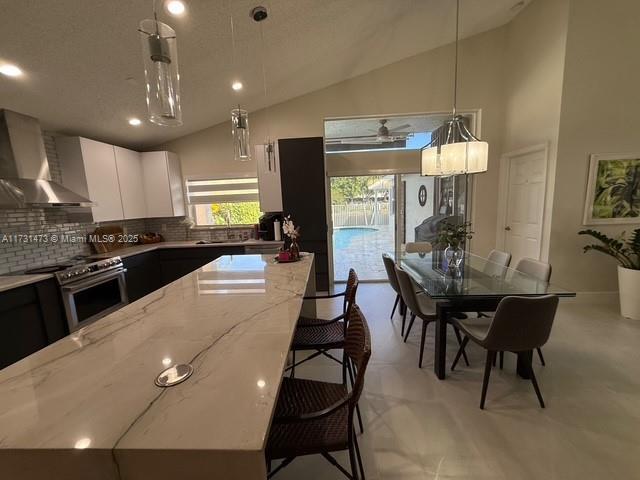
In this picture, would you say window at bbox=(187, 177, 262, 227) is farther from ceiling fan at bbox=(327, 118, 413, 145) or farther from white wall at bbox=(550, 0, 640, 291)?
white wall at bbox=(550, 0, 640, 291)

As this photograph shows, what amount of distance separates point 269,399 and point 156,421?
0.99 feet

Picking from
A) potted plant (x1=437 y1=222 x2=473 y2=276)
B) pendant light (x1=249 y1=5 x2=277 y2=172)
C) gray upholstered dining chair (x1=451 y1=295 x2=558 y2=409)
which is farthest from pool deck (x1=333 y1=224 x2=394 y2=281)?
gray upholstered dining chair (x1=451 y1=295 x2=558 y2=409)

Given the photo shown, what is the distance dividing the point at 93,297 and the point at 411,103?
480cm

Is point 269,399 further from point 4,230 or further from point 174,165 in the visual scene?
point 174,165

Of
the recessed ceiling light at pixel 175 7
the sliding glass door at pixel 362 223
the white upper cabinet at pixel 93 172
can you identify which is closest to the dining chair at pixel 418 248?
the sliding glass door at pixel 362 223

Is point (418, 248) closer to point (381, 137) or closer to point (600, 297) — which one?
point (381, 137)

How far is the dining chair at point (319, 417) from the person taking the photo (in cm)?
105

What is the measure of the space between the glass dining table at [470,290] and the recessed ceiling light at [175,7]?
9.07 feet

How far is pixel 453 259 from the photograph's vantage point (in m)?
2.91

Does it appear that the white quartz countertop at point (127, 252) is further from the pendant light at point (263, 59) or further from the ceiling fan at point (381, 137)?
the ceiling fan at point (381, 137)

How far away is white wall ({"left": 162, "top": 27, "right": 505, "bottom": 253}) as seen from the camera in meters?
4.04

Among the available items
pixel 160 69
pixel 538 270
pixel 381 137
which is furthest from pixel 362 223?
pixel 160 69

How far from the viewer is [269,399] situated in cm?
82

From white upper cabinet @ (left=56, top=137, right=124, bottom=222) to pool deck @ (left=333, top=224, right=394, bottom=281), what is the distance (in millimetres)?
3258
